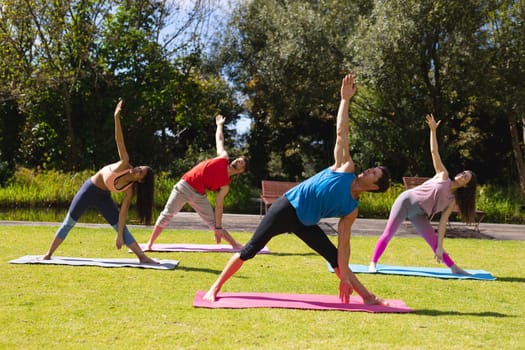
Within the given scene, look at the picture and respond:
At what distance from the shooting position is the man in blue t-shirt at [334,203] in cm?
510

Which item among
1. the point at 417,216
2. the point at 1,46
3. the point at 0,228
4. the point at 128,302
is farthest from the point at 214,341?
the point at 1,46

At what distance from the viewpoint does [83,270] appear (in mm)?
6840

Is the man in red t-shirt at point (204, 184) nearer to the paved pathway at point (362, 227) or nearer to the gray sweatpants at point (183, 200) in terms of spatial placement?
the gray sweatpants at point (183, 200)

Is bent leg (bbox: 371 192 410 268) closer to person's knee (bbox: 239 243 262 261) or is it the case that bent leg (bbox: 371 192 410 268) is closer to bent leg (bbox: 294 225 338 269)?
bent leg (bbox: 294 225 338 269)

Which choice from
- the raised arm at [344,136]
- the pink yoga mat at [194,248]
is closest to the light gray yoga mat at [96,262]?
the pink yoga mat at [194,248]

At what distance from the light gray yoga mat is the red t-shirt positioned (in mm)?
1285

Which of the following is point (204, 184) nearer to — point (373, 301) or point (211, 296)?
point (211, 296)

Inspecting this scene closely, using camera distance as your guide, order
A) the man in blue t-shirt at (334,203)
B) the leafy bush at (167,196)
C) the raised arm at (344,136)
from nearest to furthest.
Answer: the man in blue t-shirt at (334,203), the raised arm at (344,136), the leafy bush at (167,196)

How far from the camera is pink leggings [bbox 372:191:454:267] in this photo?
7.52 meters

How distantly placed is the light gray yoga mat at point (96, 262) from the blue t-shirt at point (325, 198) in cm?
260

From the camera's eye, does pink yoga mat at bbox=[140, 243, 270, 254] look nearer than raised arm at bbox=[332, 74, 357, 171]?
No

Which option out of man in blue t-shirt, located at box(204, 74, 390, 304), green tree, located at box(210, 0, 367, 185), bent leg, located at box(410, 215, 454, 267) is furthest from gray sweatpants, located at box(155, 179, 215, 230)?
green tree, located at box(210, 0, 367, 185)

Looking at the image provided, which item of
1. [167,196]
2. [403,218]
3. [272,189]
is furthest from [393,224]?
[167,196]

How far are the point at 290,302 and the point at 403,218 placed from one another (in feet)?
8.62
